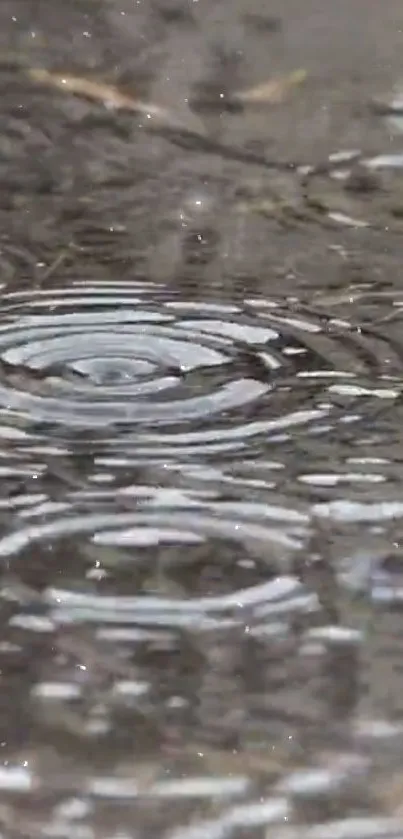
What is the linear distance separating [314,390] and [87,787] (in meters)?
0.34

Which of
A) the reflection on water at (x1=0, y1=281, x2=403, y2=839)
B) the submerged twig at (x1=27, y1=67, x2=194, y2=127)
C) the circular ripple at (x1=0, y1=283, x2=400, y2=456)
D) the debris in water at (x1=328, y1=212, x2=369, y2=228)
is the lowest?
the reflection on water at (x1=0, y1=281, x2=403, y2=839)

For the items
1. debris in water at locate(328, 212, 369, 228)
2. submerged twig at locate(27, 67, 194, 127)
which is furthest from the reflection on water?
submerged twig at locate(27, 67, 194, 127)

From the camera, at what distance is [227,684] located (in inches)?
17.3

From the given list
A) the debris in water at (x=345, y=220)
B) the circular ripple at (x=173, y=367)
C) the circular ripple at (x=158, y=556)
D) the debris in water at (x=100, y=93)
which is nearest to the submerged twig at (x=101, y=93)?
the debris in water at (x=100, y=93)

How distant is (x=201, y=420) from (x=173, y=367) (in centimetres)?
7

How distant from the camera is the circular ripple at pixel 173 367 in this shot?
2.09 feet

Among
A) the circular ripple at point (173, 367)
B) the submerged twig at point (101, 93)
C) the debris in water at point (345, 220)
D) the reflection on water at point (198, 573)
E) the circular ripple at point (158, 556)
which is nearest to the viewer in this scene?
the reflection on water at point (198, 573)

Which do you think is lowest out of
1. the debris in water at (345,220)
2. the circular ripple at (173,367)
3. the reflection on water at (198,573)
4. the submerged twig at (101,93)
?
the reflection on water at (198,573)

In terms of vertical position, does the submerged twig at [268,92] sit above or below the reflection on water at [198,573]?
above

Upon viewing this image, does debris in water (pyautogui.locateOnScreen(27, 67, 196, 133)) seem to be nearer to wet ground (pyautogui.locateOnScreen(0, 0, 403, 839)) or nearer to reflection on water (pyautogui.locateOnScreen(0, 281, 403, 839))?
wet ground (pyautogui.locateOnScreen(0, 0, 403, 839))

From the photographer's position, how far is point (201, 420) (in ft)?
2.10

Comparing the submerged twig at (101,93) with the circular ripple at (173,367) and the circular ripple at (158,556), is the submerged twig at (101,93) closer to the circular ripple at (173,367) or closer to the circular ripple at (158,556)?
the circular ripple at (173,367)

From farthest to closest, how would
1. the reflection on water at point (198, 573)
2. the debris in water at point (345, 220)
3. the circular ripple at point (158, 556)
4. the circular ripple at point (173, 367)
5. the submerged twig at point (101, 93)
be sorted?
the submerged twig at point (101, 93)
the debris in water at point (345, 220)
the circular ripple at point (173, 367)
the circular ripple at point (158, 556)
the reflection on water at point (198, 573)

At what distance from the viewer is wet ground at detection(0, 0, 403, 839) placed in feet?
1.30
